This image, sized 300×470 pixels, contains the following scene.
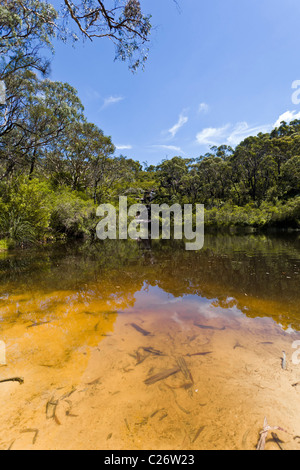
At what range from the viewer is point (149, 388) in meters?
1.87

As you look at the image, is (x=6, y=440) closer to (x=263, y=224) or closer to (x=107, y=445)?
(x=107, y=445)

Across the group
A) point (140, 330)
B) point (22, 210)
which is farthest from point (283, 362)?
point (22, 210)

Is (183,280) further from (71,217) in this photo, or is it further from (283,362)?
(71,217)

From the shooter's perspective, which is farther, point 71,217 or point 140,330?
A: point 71,217

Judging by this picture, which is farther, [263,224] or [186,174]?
[186,174]

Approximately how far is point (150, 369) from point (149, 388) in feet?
0.81

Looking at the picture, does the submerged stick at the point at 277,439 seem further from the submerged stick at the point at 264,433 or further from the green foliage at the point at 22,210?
the green foliage at the point at 22,210

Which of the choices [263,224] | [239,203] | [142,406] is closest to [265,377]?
[142,406]

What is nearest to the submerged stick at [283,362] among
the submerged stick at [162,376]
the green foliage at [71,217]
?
the submerged stick at [162,376]

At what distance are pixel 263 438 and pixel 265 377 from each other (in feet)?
2.22

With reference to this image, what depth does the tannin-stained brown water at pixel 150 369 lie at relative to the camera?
1.46 metres


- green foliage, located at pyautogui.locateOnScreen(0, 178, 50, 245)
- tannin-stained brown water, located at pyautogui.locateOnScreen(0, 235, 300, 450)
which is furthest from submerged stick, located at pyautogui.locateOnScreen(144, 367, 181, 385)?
green foliage, located at pyautogui.locateOnScreen(0, 178, 50, 245)

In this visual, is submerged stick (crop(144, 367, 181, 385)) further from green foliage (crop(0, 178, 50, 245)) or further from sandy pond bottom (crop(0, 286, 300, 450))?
green foliage (crop(0, 178, 50, 245))

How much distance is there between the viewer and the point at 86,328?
3.00 m
